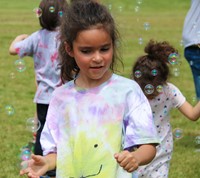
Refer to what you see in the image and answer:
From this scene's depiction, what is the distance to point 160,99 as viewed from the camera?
14.2ft

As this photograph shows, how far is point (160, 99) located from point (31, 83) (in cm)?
661

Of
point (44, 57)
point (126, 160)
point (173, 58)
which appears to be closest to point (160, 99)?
point (173, 58)

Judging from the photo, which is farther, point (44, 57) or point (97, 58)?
point (44, 57)

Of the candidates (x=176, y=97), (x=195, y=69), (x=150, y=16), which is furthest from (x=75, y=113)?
(x=150, y=16)

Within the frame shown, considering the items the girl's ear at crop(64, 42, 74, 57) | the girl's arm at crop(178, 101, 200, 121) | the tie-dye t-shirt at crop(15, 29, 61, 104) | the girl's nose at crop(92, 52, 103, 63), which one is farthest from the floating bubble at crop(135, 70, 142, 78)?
the girl's nose at crop(92, 52, 103, 63)

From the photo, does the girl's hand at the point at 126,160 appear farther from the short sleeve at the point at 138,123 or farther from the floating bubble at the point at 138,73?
the floating bubble at the point at 138,73

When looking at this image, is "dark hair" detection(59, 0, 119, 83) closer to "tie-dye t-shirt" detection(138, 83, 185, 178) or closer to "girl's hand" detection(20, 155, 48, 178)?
"girl's hand" detection(20, 155, 48, 178)

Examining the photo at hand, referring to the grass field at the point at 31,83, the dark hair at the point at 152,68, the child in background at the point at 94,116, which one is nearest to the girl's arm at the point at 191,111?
the dark hair at the point at 152,68

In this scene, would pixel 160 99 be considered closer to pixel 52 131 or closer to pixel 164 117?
pixel 164 117

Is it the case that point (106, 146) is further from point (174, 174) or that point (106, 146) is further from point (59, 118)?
point (174, 174)

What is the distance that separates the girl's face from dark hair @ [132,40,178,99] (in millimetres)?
1467

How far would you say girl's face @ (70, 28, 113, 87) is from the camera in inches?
110

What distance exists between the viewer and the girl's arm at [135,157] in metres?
2.58

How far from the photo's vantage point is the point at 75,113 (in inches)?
115
